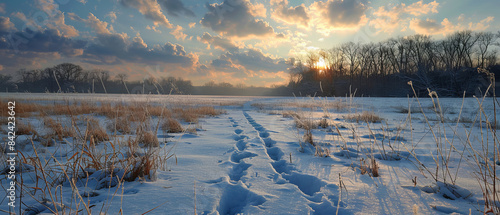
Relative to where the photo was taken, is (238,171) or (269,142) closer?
(238,171)

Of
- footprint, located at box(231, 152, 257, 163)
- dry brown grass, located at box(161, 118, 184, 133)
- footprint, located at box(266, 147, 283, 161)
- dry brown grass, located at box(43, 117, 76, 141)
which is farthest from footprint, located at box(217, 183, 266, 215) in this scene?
dry brown grass, located at box(161, 118, 184, 133)

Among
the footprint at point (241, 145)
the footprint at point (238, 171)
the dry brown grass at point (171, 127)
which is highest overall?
the dry brown grass at point (171, 127)

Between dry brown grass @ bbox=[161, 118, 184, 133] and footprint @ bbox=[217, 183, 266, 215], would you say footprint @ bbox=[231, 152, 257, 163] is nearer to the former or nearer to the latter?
footprint @ bbox=[217, 183, 266, 215]

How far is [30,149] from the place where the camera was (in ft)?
8.68

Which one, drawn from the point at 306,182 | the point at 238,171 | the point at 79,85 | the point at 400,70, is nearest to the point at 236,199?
the point at 238,171

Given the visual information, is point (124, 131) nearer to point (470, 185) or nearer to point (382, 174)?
point (382, 174)

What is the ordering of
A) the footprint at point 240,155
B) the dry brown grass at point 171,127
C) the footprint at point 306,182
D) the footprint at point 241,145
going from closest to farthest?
the footprint at point 306,182
the footprint at point 240,155
the footprint at point 241,145
the dry brown grass at point 171,127

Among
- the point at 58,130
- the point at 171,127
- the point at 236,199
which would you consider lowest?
the point at 236,199

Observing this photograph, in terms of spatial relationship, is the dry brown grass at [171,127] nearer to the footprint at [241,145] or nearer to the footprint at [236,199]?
the footprint at [241,145]

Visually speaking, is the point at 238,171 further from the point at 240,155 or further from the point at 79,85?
the point at 79,85

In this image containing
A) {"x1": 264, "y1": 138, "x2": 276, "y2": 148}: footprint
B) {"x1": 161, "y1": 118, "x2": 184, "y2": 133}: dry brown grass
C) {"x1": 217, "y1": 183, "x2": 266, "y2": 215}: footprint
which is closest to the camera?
{"x1": 217, "y1": 183, "x2": 266, "y2": 215}: footprint

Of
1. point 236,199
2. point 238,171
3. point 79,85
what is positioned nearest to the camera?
point 236,199

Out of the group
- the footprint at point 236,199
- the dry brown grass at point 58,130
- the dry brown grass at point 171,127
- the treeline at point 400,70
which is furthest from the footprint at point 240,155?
the treeline at point 400,70

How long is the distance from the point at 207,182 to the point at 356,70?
4120 cm
